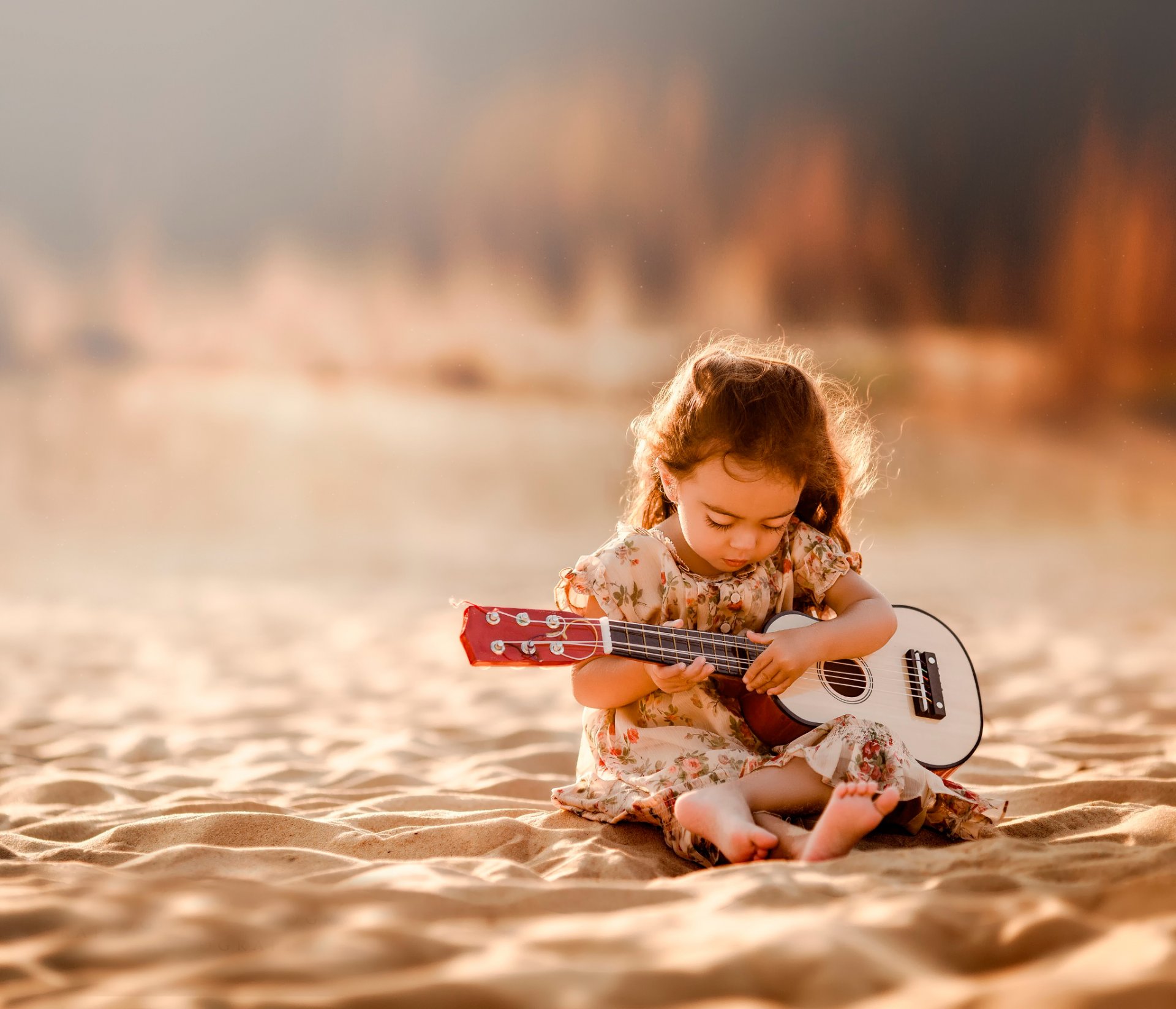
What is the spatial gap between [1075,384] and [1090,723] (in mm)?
13279

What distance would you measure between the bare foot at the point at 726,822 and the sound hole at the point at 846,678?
372 millimetres

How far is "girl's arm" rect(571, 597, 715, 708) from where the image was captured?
200 centimetres

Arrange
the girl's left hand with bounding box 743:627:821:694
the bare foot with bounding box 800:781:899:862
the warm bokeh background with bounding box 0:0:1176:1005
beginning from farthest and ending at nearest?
the warm bokeh background with bounding box 0:0:1176:1005 < the girl's left hand with bounding box 743:627:821:694 < the bare foot with bounding box 800:781:899:862

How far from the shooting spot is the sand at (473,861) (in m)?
1.21

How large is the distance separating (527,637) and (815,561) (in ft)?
2.30

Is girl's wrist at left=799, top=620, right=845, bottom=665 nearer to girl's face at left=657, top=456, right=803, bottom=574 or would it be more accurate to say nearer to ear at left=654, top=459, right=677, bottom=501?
girl's face at left=657, top=456, right=803, bottom=574

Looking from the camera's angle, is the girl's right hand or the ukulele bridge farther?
the ukulele bridge

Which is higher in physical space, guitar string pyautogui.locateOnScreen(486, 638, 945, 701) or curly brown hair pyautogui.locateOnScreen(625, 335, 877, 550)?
curly brown hair pyautogui.locateOnScreen(625, 335, 877, 550)

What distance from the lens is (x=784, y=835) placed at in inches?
72.4

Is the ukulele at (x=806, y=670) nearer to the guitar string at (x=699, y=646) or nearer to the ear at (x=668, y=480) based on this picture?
the guitar string at (x=699, y=646)

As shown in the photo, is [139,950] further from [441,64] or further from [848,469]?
[441,64]

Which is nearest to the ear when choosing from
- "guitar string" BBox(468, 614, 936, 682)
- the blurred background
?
"guitar string" BBox(468, 614, 936, 682)

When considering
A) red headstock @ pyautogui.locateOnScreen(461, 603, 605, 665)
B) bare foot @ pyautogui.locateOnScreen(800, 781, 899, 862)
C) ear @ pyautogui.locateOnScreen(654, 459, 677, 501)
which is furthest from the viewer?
ear @ pyautogui.locateOnScreen(654, 459, 677, 501)

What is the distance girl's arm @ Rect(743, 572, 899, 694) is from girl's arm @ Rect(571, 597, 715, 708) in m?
0.11
